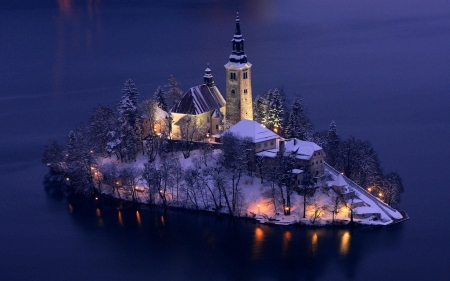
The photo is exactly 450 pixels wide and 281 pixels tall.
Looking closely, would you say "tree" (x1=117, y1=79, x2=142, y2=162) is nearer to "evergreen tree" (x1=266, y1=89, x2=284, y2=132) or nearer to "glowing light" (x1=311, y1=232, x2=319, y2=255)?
"evergreen tree" (x1=266, y1=89, x2=284, y2=132)

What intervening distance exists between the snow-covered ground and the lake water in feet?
3.84

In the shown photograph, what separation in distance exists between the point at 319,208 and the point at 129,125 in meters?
20.1

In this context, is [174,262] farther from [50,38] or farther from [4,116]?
[50,38]

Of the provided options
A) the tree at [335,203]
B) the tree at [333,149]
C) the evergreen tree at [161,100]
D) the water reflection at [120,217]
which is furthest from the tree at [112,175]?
the tree at [333,149]

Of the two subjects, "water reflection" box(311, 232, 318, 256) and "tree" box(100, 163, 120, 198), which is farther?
"tree" box(100, 163, 120, 198)

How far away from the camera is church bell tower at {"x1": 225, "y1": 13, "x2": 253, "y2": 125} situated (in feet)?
223

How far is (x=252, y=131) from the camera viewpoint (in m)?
62.6

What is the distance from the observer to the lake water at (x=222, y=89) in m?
53.3

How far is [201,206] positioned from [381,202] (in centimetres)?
1535

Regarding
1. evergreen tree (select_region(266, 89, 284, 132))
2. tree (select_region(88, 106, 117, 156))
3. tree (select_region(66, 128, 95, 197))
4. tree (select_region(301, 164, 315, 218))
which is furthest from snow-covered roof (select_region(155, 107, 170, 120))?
tree (select_region(301, 164, 315, 218))

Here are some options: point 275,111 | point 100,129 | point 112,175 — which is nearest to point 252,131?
point 275,111

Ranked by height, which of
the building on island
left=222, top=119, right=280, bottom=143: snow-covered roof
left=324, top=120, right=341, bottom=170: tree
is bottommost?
left=324, top=120, right=341, bottom=170: tree

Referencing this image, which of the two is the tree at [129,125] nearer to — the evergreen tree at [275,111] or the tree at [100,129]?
the tree at [100,129]

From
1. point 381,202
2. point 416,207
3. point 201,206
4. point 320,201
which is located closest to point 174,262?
→ point 201,206
